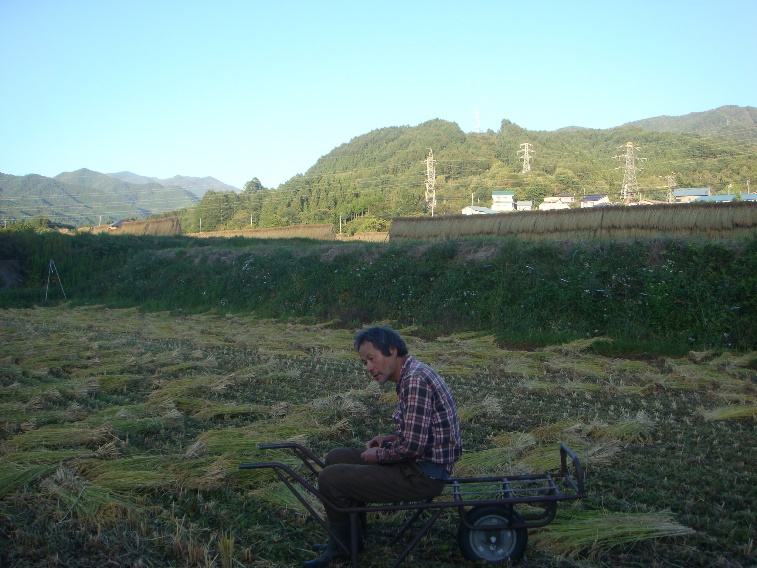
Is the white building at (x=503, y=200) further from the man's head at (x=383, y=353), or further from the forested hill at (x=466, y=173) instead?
the man's head at (x=383, y=353)

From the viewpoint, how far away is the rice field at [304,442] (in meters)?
3.31

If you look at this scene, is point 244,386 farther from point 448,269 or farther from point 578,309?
point 448,269

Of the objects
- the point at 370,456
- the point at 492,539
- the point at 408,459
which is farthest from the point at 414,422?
the point at 492,539

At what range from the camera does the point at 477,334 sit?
11.9m

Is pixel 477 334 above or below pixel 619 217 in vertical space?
below

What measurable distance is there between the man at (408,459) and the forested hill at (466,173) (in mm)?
38372

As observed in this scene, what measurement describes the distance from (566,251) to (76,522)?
35.0ft

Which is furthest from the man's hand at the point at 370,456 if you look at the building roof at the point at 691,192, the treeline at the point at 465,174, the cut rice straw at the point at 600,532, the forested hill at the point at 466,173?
the forested hill at the point at 466,173

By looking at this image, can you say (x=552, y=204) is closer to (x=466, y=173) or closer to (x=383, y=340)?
(x=466, y=173)

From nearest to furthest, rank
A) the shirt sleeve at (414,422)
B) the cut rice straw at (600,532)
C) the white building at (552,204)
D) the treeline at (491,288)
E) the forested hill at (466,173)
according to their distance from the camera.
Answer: the shirt sleeve at (414,422) → the cut rice straw at (600,532) → the treeline at (491,288) → the white building at (552,204) → the forested hill at (466,173)

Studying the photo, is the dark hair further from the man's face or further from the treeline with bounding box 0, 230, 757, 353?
the treeline with bounding box 0, 230, 757, 353

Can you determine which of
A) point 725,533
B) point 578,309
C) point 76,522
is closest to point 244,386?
point 76,522

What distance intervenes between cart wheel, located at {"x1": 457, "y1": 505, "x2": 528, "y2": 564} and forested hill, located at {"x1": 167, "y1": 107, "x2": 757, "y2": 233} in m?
38.4

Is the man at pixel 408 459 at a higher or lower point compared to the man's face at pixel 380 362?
lower
